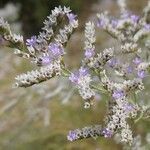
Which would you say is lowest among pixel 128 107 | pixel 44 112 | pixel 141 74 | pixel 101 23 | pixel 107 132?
pixel 107 132

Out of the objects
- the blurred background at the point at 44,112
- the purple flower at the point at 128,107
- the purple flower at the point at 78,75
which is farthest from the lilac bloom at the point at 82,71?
the blurred background at the point at 44,112

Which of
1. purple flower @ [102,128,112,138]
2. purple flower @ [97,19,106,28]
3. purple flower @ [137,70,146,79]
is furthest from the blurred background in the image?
purple flower @ [102,128,112,138]

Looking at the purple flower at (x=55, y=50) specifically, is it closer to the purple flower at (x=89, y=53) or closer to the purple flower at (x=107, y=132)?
the purple flower at (x=89, y=53)

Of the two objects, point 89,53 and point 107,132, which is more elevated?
point 89,53

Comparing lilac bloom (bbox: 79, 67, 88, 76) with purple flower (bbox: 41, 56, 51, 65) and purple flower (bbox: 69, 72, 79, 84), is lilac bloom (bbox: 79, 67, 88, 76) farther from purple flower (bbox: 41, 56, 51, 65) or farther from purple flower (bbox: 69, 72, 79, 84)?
purple flower (bbox: 41, 56, 51, 65)

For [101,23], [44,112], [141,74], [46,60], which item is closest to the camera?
[46,60]

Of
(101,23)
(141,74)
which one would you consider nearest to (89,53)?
(141,74)

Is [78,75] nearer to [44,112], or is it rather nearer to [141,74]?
[141,74]

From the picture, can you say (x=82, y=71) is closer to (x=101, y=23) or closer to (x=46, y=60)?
(x=46, y=60)

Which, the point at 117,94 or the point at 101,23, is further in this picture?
the point at 101,23

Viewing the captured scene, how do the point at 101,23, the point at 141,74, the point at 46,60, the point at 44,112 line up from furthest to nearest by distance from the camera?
the point at 44,112 < the point at 101,23 < the point at 141,74 < the point at 46,60

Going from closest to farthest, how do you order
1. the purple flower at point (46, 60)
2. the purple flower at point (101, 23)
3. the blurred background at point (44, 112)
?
the purple flower at point (46, 60), the purple flower at point (101, 23), the blurred background at point (44, 112)
